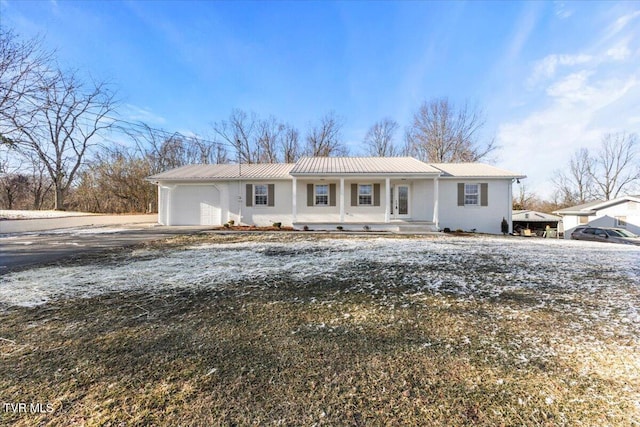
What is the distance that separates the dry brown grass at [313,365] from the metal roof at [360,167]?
966 centimetres

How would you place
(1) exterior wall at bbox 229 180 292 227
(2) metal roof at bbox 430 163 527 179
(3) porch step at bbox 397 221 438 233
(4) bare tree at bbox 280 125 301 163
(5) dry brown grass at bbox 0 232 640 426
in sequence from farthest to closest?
1. (4) bare tree at bbox 280 125 301 163
2. (1) exterior wall at bbox 229 180 292 227
3. (2) metal roof at bbox 430 163 527 179
4. (3) porch step at bbox 397 221 438 233
5. (5) dry brown grass at bbox 0 232 640 426

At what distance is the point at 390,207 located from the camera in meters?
13.7

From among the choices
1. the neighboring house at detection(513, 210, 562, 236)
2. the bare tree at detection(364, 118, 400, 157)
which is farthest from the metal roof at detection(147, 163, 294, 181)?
the neighboring house at detection(513, 210, 562, 236)

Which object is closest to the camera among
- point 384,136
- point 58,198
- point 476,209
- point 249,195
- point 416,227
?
point 416,227

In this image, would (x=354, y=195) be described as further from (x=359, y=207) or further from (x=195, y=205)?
(x=195, y=205)

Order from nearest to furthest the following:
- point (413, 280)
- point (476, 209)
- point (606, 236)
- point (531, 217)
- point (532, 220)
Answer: point (413, 280) → point (606, 236) → point (476, 209) → point (531, 217) → point (532, 220)

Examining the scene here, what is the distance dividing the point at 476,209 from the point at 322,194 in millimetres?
8018

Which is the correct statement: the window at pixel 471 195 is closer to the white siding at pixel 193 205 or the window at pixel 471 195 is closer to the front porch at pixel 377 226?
the front porch at pixel 377 226

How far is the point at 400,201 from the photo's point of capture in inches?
546

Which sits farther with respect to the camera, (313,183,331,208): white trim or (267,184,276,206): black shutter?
(267,184,276,206): black shutter

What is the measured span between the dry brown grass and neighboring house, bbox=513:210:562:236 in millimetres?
26768

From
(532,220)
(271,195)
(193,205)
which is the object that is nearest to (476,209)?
(271,195)

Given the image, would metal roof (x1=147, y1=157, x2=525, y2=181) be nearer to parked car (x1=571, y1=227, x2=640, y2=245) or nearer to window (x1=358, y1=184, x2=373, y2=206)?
window (x1=358, y1=184, x2=373, y2=206)

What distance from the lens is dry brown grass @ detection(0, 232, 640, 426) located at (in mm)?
1543
